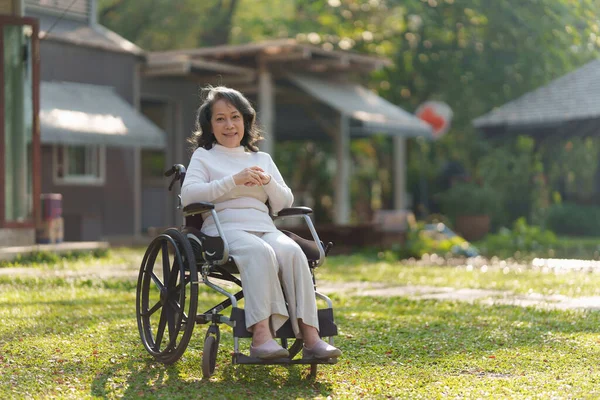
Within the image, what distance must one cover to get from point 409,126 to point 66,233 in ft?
20.5

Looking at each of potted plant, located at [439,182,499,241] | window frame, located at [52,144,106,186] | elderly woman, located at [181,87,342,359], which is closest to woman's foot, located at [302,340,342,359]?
elderly woman, located at [181,87,342,359]

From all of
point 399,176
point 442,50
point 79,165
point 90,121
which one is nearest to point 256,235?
point 90,121

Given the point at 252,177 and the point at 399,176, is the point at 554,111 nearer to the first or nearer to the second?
the point at 399,176

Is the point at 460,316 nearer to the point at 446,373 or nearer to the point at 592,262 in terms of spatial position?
the point at 446,373

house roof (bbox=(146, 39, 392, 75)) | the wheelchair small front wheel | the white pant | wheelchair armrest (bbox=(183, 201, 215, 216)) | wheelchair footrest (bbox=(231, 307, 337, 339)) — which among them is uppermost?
house roof (bbox=(146, 39, 392, 75))

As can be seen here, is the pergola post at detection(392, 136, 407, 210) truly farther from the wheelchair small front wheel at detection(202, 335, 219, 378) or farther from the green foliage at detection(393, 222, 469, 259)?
the wheelchair small front wheel at detection(202, 335, 219, 378)

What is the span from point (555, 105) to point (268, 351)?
18798 millimetres

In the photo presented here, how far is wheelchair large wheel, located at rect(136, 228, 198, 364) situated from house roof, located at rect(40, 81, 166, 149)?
874 centimetres

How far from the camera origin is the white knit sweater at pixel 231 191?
214 inches

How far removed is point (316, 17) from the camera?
94.0ft

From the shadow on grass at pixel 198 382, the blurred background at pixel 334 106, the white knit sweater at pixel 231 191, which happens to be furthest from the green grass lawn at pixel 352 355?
the blurred background at pixel 334 106

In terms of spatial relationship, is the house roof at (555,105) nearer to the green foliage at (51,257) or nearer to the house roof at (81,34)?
the house roof at (81,34)

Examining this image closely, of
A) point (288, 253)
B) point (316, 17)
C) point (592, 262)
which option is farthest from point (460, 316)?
point (316, 17)

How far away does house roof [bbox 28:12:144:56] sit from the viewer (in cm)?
1638
